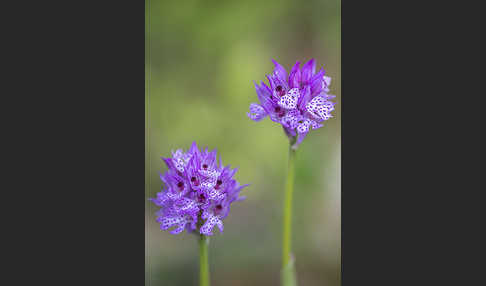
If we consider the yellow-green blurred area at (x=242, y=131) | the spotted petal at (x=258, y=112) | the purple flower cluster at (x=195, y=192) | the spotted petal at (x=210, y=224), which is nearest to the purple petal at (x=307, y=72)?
the spotted petal at (x=258, y=112)

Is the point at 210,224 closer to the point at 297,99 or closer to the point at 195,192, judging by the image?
the point at 195,192

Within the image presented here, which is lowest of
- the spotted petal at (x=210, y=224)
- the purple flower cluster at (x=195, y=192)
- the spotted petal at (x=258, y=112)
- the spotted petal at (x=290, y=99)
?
the spotted petal at (x=210, y=224)

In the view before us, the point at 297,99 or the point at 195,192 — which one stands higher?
the point at 297,99

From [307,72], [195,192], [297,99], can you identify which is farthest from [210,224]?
[307,72]

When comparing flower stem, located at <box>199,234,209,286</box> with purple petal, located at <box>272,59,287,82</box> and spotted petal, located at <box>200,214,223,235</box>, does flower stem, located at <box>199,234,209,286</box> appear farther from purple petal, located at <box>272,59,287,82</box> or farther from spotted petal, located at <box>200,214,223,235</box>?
purple petal, located at <box>272,59,287,82</box>

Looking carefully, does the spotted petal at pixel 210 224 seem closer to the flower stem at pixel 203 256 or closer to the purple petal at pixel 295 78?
the flower stem at pixel 203 256

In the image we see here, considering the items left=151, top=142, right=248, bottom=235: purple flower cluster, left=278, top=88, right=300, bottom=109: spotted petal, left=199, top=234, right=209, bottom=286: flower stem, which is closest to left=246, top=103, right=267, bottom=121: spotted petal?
left=278, top=88, right=300, bottom=109: spotted petal
